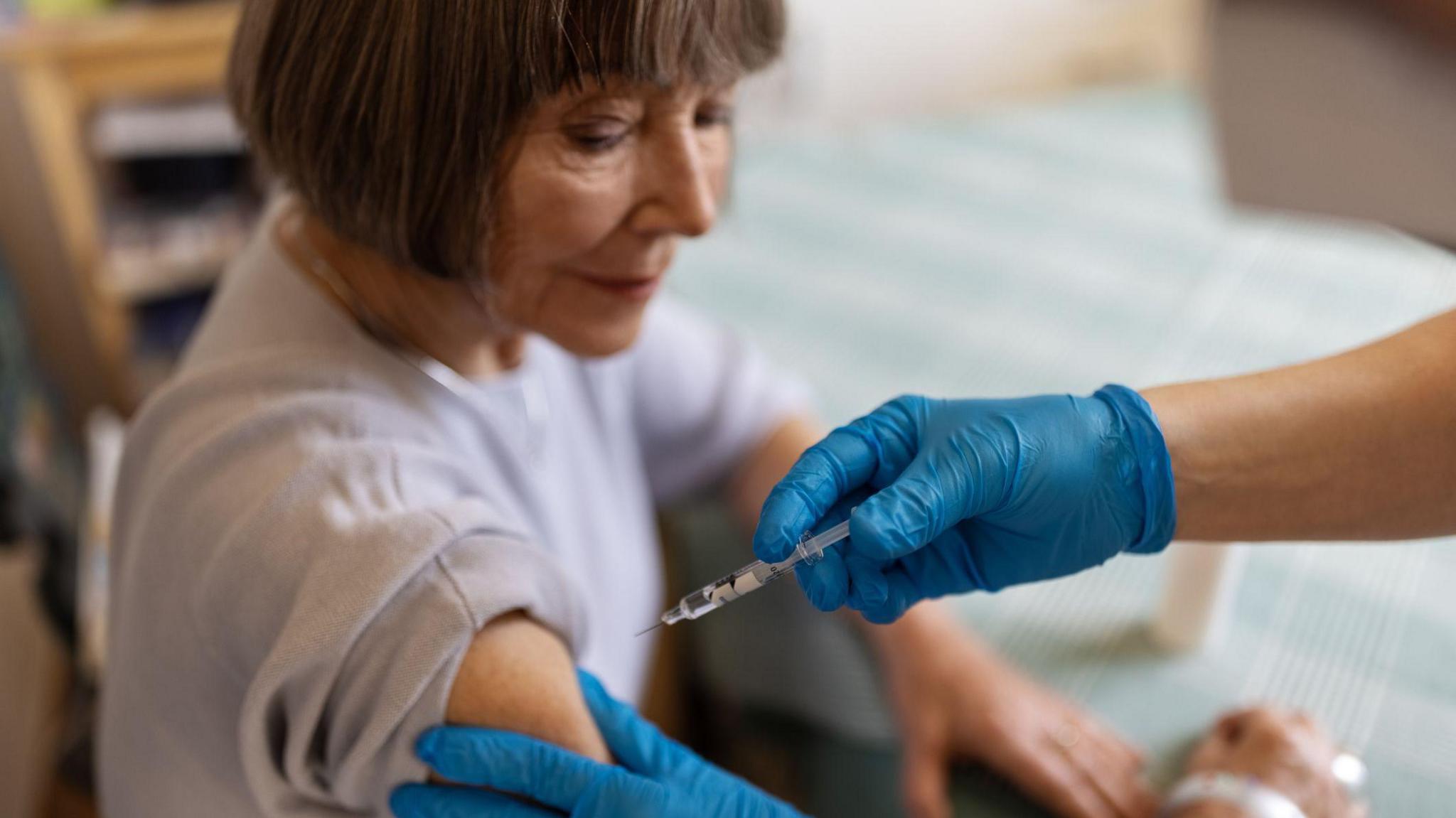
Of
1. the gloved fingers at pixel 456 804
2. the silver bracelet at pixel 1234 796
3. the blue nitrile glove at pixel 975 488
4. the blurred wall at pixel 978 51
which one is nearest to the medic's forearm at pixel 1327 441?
the blue nitrile glove at pixel 975 488

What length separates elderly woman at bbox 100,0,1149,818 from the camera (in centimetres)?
67

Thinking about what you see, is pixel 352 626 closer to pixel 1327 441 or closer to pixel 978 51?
pixel 1327 441

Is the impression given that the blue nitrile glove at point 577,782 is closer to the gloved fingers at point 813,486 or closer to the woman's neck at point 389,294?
the gloved fingers at point 813,486

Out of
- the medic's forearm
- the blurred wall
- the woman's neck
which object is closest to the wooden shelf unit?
the woman's neck

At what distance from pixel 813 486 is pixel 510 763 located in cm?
25

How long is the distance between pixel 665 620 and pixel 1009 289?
97 centimetres

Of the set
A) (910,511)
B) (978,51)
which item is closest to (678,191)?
(910,511)

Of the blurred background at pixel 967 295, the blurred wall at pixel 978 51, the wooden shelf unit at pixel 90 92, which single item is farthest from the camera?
the blurred wall at pixel 978 51

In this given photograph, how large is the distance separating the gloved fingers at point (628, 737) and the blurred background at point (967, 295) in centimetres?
34

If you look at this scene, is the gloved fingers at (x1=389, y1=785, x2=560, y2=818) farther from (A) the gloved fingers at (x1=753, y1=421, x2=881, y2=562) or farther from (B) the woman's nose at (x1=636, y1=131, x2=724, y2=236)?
(B) the woman's nose at (x1=636, y1=131, x2=724, y2=236)

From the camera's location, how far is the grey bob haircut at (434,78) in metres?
0.65

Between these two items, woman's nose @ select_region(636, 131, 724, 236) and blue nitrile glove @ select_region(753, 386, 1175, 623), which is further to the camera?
woman's nose @ select_region(636, 131, 724, 236)

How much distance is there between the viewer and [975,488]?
2.05 ft

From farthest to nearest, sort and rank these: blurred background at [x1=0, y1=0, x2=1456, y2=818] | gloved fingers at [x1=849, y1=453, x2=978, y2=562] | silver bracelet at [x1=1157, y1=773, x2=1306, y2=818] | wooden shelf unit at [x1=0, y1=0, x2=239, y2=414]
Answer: wooden shelf unit at [x1=0, y1=0, x2=239, y2=414] → blurred background at [x1=0, y1=0, x2=1456, y2=818] → silver bracelet at [x1=1157, y1=773, x2=1306, y2=818] → gloved fingers at [x1=849, y1=453, x2=978, y2=562]
